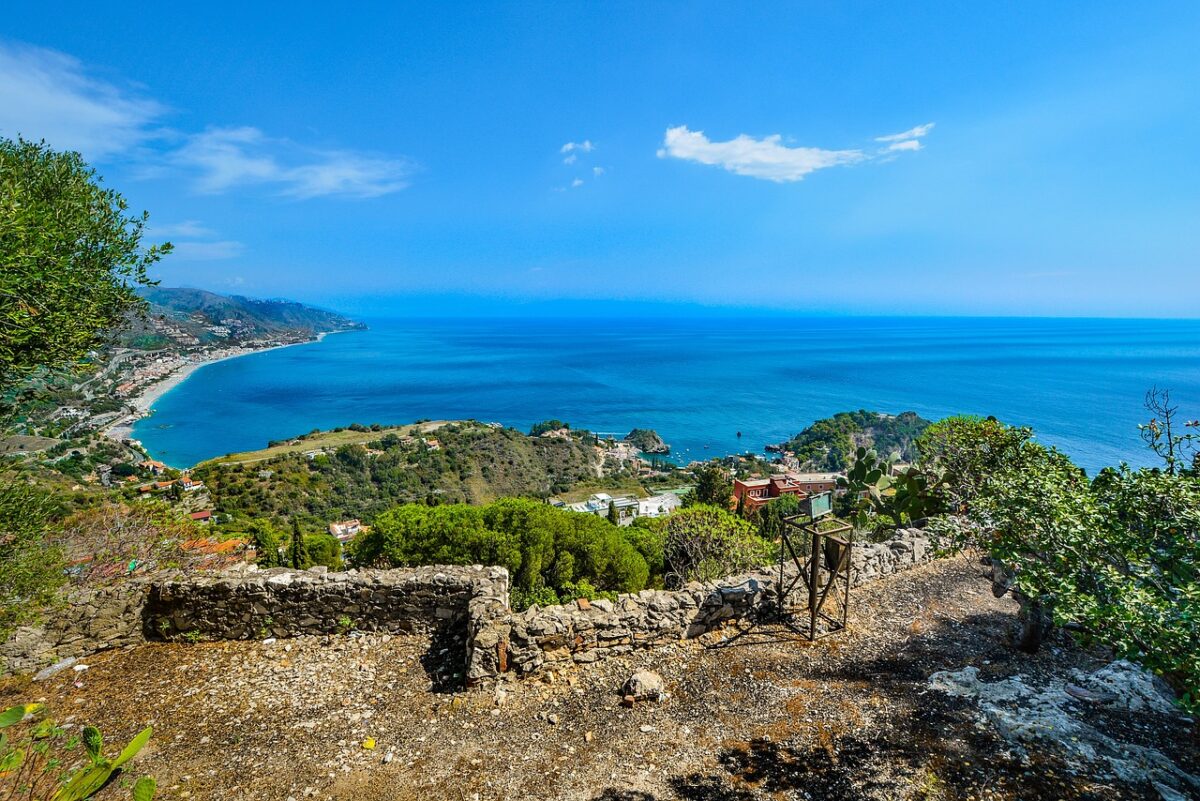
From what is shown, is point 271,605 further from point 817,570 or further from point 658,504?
point 658,504

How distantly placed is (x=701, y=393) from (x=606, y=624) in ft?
362

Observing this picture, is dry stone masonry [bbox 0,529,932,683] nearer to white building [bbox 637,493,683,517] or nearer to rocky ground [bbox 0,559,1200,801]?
rocky ground [bbox 0,559,1200,801]

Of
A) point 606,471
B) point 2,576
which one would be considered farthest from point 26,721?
point 606,471

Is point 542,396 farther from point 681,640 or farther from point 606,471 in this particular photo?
point 681,640

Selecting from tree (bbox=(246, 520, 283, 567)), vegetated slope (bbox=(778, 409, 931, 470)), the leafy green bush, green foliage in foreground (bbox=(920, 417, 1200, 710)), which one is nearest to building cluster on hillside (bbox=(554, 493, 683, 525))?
tree (bbox=(246, 520, 283, 567))

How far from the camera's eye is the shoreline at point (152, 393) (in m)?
73.4

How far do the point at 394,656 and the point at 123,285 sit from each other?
23.2 feet

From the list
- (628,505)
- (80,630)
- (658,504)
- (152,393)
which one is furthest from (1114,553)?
(152,393)

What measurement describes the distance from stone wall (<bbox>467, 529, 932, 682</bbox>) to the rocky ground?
0.71 ft

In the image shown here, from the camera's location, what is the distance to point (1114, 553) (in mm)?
4633

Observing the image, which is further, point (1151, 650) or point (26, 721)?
point (26, 721)

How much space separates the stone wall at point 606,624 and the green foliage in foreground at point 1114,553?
10.0 feet

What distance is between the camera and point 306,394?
11694 centimetres

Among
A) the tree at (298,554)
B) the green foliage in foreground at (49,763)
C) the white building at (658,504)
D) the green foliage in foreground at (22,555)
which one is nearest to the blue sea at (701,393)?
the white building at (658,504)
